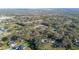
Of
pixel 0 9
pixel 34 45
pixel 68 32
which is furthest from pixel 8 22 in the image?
pixel 68 32
